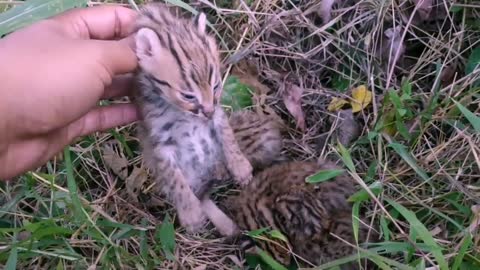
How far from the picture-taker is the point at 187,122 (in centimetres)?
405

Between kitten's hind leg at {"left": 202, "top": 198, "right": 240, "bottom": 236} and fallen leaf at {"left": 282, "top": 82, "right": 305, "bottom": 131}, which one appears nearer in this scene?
kitten's hind leg at {"left": 202, "top": 198, "right": 240, "bottom": 236}

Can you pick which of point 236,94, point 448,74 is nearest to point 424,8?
point 448,74

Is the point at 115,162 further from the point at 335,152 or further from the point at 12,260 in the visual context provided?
the point at 335,152

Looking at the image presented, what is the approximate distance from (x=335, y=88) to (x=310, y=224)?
1.18 metres

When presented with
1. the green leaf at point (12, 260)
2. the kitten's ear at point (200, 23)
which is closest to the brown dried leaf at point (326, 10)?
the kitten's ear at point (200, 23)

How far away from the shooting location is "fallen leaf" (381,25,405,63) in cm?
449

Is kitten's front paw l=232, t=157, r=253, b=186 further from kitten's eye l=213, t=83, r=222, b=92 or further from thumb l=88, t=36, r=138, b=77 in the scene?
thumb l=88, t=36, r=138, b=77

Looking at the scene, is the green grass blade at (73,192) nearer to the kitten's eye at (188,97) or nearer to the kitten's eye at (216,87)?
the kitten's eye at (188,97)

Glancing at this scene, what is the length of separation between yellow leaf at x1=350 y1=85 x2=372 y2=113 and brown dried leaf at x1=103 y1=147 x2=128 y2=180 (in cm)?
137

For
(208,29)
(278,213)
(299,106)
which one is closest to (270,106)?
(299,106)

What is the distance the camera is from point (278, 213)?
3.87 meters

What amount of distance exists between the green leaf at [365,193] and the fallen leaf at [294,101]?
2.90 feet

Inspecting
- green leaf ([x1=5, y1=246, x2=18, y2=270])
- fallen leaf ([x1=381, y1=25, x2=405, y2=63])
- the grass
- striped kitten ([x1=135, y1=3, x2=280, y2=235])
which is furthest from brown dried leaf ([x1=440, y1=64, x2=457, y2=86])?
green leaf ([x1=5, y1=246, x2=18, y2=270])

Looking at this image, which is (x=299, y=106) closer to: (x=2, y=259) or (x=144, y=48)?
(x=144, y=48)
